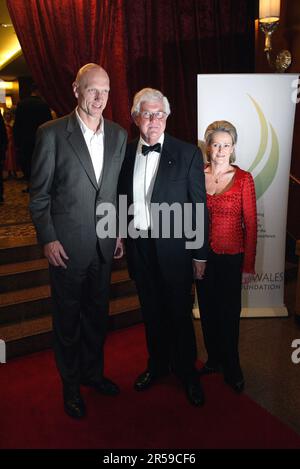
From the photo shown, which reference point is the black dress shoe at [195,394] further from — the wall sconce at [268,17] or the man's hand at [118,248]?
the wall sconce at [268,17]

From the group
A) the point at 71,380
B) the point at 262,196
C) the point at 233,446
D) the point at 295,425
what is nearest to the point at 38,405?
the point at 71,380

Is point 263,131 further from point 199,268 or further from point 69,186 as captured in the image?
point 69,186

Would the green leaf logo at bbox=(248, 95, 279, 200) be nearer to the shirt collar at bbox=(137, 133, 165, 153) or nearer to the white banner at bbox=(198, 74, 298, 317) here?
the white banner at bbox=(198, 74, 298, 317)

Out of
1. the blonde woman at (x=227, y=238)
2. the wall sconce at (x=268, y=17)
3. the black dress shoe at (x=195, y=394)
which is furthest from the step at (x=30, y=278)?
the wall sconce at (x=268, y=17)

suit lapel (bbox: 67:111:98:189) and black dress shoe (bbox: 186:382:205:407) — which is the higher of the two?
suit lapel (bbox: 67:111:98:189)

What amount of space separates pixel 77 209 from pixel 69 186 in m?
0.11

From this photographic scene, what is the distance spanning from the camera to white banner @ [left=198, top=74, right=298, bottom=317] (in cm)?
282

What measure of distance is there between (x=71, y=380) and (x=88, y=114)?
1.28 m

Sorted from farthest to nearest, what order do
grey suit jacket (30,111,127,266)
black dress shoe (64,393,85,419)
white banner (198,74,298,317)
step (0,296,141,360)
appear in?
white banner (198,74,298,317) < step (0,296,141,360) < black dress shoe (64,393,85,419) < grey suit jacket (30,111,127,266)

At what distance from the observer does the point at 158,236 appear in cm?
201

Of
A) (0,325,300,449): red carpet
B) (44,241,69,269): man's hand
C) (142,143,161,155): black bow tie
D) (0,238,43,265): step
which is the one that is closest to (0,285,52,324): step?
(0,238,43,265): step

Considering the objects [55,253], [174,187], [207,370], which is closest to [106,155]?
[174,187]

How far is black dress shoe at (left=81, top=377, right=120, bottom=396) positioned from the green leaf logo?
1.63 m

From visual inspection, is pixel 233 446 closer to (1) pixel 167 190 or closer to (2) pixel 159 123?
(1) pixel 167 190
